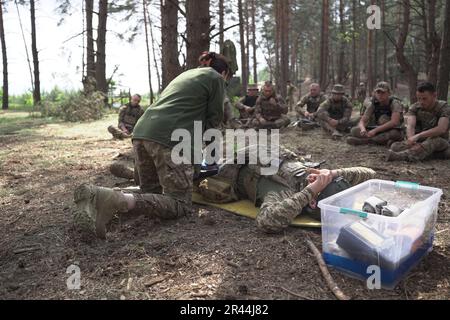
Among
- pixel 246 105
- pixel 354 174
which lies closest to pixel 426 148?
pixel 354 174

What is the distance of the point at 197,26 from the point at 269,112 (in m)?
4.54

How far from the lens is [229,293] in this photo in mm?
2199

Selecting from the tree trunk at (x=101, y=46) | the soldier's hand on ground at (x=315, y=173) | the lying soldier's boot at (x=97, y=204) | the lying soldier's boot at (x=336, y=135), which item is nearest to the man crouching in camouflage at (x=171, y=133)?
the lying soldier's boot at (x=97, y=204)

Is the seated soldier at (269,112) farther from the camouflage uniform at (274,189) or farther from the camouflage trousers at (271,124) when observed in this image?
the camouflage uniform at (274,189)

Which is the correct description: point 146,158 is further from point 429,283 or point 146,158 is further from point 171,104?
point 429,283

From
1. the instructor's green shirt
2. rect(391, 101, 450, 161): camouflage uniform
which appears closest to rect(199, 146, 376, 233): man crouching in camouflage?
the instructor's green shirt

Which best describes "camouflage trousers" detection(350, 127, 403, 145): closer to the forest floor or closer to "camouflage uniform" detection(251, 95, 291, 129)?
the forest floor

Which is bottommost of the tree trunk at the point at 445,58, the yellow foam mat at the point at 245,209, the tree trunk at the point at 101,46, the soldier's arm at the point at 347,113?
the yellow foam mat at the point at 245,209

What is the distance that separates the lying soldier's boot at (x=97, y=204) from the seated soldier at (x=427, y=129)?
Result: 3.89 metres

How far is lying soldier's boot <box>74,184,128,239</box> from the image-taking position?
111 inches

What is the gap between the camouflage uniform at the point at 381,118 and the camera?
21.0 ft

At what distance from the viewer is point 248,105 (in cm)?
991

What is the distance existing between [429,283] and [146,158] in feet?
7.50

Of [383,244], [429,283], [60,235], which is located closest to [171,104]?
[60,235]
